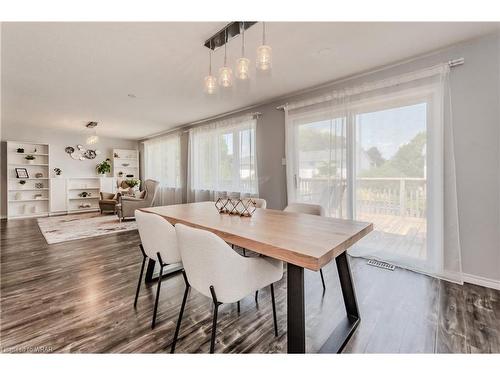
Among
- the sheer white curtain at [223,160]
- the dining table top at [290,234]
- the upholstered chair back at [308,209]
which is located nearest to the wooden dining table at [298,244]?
the dining table top at [290,234]

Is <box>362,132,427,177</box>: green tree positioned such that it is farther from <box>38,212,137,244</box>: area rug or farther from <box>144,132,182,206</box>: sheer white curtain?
<box>144,132,182,206</box>: sheer white curtain

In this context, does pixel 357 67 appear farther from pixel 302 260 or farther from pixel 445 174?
pixel 302 260

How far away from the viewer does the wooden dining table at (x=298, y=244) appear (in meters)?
1.06

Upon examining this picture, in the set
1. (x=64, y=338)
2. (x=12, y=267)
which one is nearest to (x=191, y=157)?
(x=12, y=267)

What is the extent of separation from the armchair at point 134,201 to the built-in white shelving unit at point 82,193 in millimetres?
2237

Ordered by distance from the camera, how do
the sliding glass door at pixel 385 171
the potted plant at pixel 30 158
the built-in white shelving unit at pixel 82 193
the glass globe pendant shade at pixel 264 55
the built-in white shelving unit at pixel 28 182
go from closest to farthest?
the glass globe pendant shade at pixel 264 55 < the sliding glass door at pixel 385 171 < the built-in white shelving unit at pixel 28 182 < the potted plant at pixel 30 158 < the built-in white shelving unit at pixel 82 193

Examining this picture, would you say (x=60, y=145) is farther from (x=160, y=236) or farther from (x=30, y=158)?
(x=160, y=236)

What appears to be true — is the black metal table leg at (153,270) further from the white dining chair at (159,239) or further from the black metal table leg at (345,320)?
the black metal table leg at (345,320)

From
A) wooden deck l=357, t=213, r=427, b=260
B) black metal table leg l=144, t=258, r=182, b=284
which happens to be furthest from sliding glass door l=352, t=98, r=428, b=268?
black metal table leg l=144, t=258, r=182, b=284

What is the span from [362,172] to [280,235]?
2.02 m

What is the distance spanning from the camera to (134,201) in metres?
5.27

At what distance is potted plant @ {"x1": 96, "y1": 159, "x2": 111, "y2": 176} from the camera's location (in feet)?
22.8

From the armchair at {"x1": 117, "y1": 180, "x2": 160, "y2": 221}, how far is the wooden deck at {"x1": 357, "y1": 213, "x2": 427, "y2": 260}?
455cm

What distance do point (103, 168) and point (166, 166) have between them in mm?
2244
